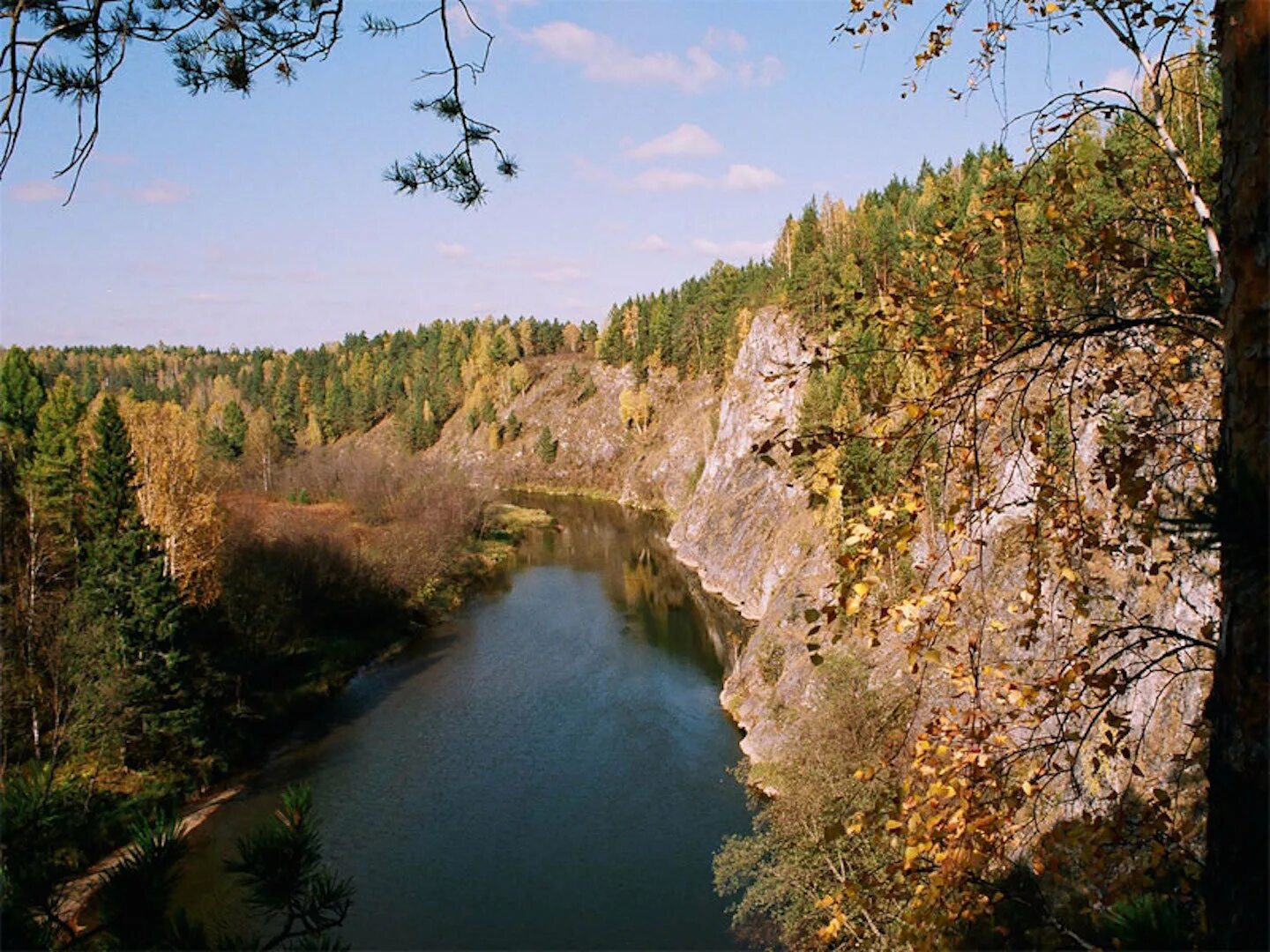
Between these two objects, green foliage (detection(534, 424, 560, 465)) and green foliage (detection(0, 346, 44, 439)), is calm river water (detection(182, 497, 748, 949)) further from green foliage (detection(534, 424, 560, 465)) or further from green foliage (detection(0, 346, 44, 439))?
green foliage (detection(534, 424, 560, 465))

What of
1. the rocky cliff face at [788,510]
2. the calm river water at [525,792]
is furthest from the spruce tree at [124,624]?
the rocky cliff face at [788,510]

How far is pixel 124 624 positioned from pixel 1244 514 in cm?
2202

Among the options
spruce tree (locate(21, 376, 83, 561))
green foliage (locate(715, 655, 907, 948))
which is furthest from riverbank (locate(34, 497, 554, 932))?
green foliage (locate(715, 655, 907, 948))

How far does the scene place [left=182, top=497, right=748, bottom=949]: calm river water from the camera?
16.6m

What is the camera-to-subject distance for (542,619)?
37312 mm

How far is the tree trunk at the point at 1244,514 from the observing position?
2.45 meters

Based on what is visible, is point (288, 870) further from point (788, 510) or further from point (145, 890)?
point (788, 510)

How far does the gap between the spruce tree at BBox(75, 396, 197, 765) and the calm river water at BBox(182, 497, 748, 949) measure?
2731mm

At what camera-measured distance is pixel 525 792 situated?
21297 millimetres

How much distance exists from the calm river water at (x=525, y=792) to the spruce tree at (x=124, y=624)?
273 cm

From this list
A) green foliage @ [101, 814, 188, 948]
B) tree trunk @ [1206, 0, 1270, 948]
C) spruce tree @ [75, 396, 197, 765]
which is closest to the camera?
tree trunk @ [1206, 0, 1270, 948]

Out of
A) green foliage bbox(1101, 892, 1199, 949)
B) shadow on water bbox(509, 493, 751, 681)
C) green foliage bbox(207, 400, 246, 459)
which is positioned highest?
green foliage bbox(1101, 892, 1199, 949)

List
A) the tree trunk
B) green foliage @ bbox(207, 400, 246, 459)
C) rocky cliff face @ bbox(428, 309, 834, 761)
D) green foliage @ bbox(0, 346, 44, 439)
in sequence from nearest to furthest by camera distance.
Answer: the tree trunk < rocky cliff face @ bbox(428, 309, 834, 761) < green foliage @ bbox(0, 346, 44, 439) < green foliage @ bbox(207, 400, 246, 459)

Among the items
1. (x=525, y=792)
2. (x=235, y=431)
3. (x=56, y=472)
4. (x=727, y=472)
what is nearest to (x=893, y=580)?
(x=525, y=792)
